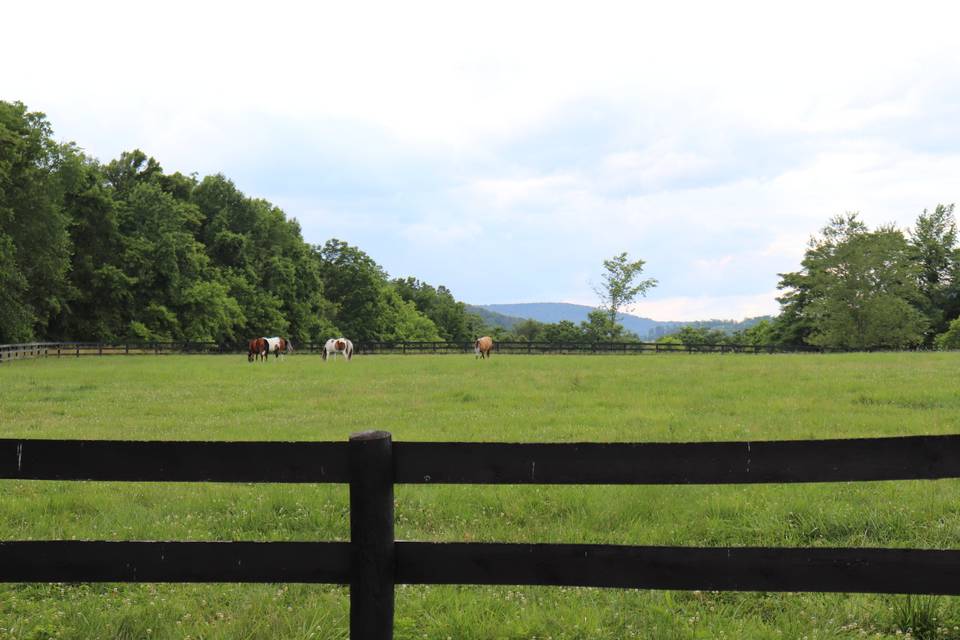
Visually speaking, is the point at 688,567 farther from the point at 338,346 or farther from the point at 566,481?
the point at 338,346

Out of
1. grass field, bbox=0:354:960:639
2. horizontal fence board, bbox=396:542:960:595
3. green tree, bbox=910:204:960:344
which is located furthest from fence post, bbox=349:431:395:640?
green tree, bbox=910:204:960:344

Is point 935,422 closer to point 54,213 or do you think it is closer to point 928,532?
point 928,532

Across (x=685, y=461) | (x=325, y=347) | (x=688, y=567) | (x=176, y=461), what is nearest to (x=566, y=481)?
(x=685, y=461)

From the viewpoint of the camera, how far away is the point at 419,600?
5.13 m

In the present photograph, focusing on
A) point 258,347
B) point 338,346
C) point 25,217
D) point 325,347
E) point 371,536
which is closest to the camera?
point 371,536

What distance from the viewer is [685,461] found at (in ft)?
11.4

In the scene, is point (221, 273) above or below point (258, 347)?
above

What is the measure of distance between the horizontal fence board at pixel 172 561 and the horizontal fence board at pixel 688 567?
49 centimetres

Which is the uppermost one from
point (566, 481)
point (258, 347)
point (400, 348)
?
point (566, 481)

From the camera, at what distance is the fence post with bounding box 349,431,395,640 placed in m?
3.38

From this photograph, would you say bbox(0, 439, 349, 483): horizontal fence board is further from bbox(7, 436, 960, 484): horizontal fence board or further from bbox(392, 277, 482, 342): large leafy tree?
bbox(392, 277, 482, 342): large leafy tree

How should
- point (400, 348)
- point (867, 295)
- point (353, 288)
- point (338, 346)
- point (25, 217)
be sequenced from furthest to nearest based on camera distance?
point (353, 288), point (867, 295), point (400, 348), point (338, 346), point (25, 217)

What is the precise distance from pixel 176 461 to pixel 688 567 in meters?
2.81

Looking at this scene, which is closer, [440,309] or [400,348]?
[400,348]
